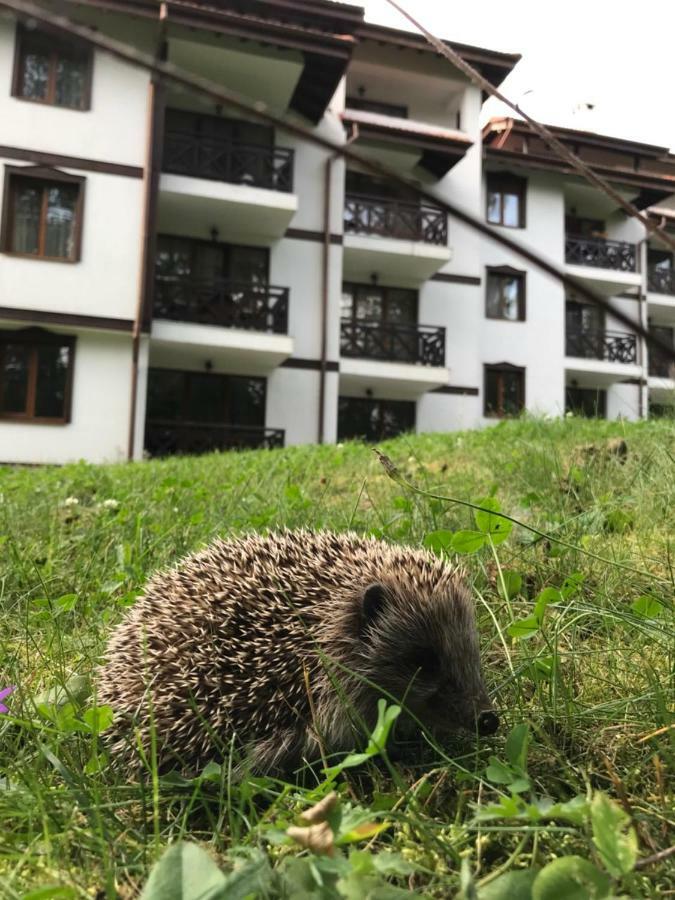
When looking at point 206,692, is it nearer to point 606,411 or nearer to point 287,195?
point 287,195

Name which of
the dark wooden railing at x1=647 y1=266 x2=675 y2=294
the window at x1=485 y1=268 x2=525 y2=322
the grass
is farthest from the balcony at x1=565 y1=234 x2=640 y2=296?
the grass

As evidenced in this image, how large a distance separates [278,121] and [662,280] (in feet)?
115

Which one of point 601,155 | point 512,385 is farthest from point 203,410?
point 601,155

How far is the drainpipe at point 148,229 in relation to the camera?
1755 centimetres

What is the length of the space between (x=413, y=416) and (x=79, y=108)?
1368 cm

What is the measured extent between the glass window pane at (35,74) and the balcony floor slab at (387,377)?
11021mm

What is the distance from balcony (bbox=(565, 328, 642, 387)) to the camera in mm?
27859

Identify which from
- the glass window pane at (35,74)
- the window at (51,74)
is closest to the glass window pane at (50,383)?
the window at (51,74)

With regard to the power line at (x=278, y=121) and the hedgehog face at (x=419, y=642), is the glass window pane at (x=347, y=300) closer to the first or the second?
the hedgehog face at (x=419, y=642)

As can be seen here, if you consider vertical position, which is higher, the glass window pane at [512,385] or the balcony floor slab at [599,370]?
the balcony floor slab at [599,370]

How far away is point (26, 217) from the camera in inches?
702

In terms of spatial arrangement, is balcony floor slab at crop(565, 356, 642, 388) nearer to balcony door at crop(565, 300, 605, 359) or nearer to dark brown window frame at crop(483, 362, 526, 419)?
balcony door at crop(565, 300, 605, 359)

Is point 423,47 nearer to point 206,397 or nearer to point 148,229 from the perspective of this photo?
point 148,229

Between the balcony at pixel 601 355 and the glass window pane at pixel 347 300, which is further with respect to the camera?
the balcony at pixel 601 355
